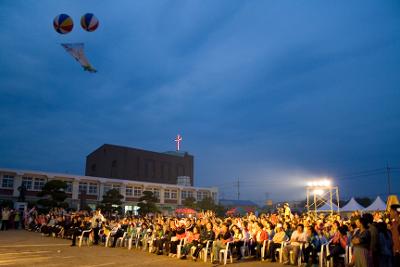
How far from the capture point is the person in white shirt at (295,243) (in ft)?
35.9

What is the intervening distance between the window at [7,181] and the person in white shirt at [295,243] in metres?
41.8

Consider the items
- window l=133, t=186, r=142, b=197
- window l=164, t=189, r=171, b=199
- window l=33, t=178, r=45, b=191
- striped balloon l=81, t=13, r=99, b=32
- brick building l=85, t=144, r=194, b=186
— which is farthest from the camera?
brick building l=85, t=144, r=194, b=186

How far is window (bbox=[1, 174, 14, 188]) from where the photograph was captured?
4384 centimetres

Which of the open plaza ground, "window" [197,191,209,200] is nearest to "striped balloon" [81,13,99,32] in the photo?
the open plaza ground

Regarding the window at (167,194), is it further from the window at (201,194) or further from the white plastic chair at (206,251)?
the white plastic chair at (206,251)

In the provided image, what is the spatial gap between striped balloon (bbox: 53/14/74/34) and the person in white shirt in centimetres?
1246

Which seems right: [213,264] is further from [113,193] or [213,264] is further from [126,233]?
[113,193]

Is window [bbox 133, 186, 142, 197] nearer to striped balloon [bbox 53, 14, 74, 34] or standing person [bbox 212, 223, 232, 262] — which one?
striped balloon [bbox 53, 14, 74, 34]

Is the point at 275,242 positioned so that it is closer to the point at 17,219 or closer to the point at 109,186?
the point at 17,219

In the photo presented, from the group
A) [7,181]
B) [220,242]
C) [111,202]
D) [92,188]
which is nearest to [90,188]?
[92,188]

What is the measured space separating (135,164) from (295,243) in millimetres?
61890

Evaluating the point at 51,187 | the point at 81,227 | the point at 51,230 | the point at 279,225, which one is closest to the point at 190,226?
the point at 279,225

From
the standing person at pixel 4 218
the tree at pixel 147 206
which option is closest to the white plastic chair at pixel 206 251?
the standing person at pixel 4 218

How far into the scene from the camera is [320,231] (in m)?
11.9
